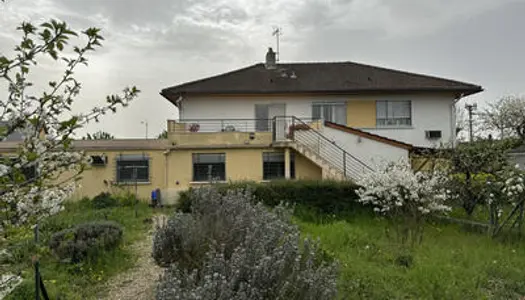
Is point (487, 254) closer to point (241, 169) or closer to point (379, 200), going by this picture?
point (379, 200)

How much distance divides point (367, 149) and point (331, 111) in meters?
4.54

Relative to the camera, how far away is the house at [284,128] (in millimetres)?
19359

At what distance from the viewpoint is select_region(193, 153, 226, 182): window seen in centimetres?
2009

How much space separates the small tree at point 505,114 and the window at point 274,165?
21.6 meters

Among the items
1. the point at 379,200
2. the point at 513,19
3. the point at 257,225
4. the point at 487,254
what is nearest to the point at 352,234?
the point at 379,200

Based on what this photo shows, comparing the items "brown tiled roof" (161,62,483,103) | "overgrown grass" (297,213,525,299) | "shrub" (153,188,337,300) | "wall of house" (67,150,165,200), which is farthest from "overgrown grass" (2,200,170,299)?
"brown tiled roof" (161,62,483,103)

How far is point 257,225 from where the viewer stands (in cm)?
507

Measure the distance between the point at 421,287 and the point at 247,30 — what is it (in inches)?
758

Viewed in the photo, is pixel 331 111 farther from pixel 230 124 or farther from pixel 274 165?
pixel 230 124

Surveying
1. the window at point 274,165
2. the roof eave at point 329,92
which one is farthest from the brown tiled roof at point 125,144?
the window at point 274,165

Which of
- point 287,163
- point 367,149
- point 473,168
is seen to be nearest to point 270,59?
point 287,163

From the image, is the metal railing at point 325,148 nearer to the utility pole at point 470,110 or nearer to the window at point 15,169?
the window at point 15,169

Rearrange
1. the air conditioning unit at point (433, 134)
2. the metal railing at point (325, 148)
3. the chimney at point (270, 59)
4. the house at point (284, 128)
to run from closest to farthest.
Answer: the metal railing at point (325, 148), the house at point (284, 128), the air conditioning unit at point (433, 134), the chimney at point (270, 59)

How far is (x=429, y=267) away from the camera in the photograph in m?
7.59
